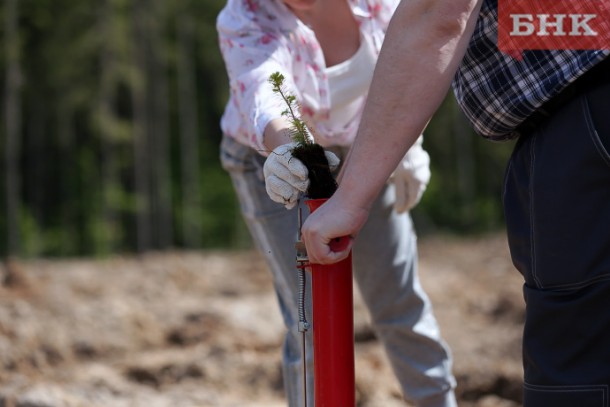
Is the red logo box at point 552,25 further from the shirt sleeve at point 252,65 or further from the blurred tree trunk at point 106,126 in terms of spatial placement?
the blurred tree trunk at point 106,126

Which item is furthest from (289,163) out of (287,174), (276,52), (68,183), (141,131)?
(68,183)

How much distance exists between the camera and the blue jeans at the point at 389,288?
3.03 metres

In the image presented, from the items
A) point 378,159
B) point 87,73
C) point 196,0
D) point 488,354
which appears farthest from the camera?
point 196,0

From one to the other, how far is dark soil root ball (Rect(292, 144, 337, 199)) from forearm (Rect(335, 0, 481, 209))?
23 centimetres

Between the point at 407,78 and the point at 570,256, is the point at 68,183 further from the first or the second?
the point at 570,256

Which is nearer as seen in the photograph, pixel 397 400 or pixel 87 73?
pixel 397 400

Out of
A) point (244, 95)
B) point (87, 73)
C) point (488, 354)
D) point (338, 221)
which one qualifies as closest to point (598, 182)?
point (338, 221)

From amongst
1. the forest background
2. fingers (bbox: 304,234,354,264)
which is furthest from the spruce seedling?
the forest background

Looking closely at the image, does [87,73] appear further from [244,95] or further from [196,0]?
[244,95]

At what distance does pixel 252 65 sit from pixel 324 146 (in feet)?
1.38

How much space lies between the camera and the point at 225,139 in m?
3.15

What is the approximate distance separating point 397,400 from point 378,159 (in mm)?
2821

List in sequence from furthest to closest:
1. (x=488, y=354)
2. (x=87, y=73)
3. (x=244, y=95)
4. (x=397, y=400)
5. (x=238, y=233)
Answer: (x=238, y=233)
(x=87, y=73)
(x=488, y=354)
(x=397, y=400)
(x=244, y=95)

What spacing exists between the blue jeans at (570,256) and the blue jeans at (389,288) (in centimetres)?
133
